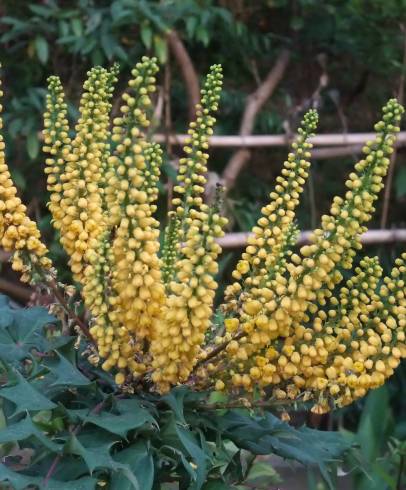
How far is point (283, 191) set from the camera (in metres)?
1.12

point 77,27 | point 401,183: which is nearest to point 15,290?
point 77,27

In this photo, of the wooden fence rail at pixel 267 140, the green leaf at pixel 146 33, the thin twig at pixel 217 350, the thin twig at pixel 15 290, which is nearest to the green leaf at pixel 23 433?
the thin twig at pixel 217 350

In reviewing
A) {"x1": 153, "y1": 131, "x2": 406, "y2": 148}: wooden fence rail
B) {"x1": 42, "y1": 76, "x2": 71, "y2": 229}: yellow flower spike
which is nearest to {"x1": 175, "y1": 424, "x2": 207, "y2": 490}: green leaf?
{"x1": 42, "y1": 76, "x2": 71, "y2": 229}: yellow flower spike

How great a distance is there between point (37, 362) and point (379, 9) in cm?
259

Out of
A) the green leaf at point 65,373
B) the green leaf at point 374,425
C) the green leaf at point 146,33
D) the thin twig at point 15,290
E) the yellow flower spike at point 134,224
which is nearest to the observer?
the yellow flower spike at point 134,224

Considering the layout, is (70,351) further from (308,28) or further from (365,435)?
(308,28)

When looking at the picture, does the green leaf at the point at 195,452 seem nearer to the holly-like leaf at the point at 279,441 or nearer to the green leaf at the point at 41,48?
the holly-like leaf at the point at 279,441

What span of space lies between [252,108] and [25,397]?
245 cm

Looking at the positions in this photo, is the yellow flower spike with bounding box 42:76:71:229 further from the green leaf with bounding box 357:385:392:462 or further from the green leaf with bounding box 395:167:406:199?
the green leaf with bounding box 395:167:406:199

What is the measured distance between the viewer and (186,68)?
3.20m

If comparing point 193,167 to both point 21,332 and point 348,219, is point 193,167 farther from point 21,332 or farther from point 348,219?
point 21,332

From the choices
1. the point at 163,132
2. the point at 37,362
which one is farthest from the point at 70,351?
the point at 163,132

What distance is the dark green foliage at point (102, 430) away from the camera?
1.02 m

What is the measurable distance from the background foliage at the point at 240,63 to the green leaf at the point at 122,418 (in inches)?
66.2
